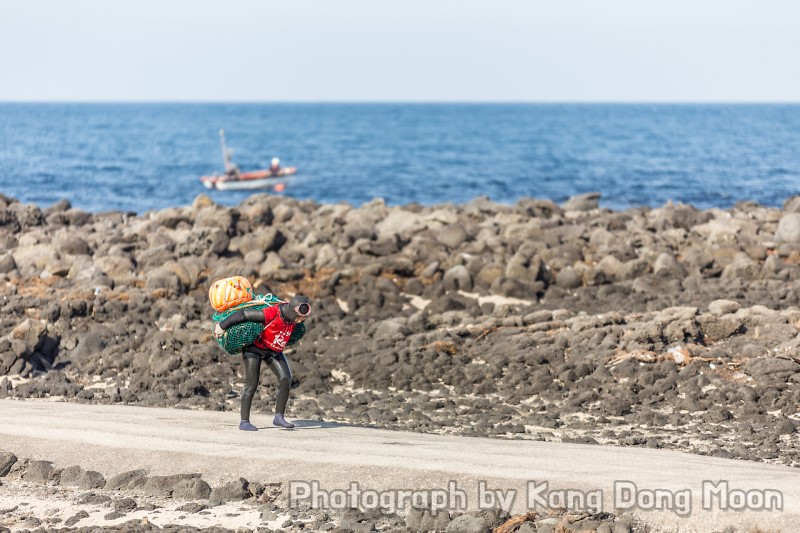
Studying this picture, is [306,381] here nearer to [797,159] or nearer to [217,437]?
[217,437]

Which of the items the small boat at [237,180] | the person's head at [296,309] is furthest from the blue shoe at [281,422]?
the small boat at [237,180]

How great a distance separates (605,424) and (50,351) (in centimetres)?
745

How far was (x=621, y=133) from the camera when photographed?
323ft

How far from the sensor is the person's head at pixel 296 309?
27.3ft

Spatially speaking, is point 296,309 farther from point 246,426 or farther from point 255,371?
point 246,426

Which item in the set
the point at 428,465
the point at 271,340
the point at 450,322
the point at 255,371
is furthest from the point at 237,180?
the point at 428,465

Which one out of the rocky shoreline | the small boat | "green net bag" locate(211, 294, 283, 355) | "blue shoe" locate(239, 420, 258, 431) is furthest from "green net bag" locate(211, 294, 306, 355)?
the small boat

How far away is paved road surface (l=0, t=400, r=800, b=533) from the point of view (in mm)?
6895

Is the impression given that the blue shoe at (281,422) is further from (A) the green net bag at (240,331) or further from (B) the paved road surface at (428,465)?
(A) the green net bag at (240,331)

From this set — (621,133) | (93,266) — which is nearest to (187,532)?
(93,266)

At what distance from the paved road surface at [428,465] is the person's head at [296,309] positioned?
43.4 inches

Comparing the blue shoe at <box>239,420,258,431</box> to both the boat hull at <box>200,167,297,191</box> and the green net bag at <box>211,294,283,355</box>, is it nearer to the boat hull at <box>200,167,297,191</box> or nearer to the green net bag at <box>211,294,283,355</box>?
the green net bag at <box>211,294,283,355</box>

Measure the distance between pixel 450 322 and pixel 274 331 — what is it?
6290 millimetres

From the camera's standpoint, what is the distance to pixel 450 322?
1459cm
